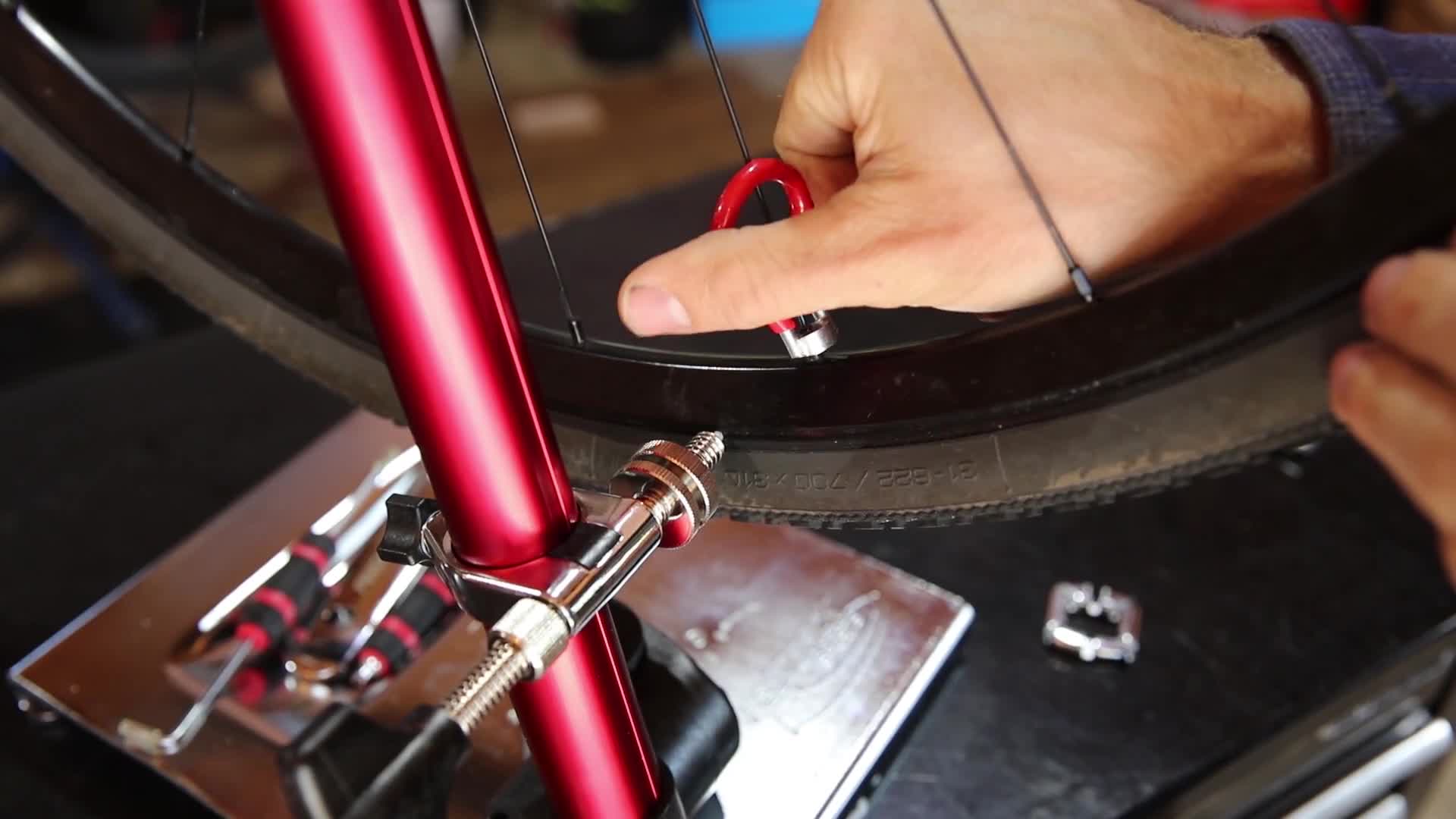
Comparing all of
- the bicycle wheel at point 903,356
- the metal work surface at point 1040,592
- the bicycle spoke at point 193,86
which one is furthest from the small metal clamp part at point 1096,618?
the bicycle spoke at point 193,86

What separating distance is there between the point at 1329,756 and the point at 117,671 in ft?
1.65

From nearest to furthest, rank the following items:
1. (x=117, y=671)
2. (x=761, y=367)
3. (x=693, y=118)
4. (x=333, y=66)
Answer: (x=333, y=66), (x=761, y=367), (x=117, y=671), (x=693, y=118)

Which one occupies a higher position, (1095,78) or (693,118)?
(1095,78)

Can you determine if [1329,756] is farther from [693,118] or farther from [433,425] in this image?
[693,118]

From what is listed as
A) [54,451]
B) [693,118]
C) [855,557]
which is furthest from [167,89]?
[855,557]

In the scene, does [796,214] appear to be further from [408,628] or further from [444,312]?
[408,628]

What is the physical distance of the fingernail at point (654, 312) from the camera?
329mm

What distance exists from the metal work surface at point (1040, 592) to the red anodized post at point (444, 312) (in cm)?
18

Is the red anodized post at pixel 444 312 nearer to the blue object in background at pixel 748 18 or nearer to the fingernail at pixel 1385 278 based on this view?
the fingernail at pixel 1385 278

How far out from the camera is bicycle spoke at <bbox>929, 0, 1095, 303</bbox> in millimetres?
323

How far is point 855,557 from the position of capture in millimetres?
478

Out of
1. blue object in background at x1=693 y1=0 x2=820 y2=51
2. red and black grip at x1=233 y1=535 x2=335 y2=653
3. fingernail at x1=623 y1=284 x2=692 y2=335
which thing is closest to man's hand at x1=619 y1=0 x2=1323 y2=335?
fingernail at x1=623 y1=284 x2=692 y2=335

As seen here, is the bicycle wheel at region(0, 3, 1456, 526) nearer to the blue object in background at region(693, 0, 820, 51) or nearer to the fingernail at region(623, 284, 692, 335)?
the fingernail at region(623, 284, 692, 335)

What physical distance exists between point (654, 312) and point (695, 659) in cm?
17
